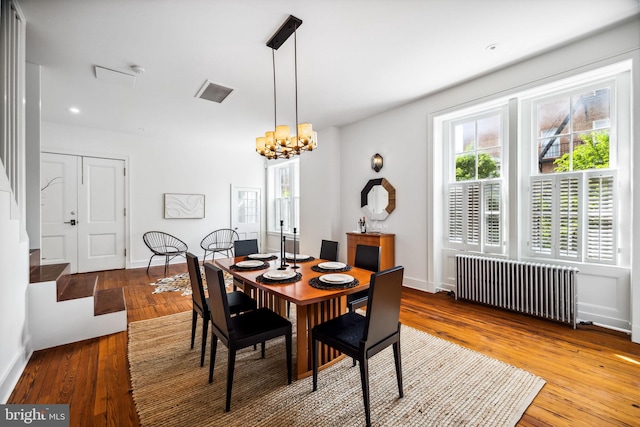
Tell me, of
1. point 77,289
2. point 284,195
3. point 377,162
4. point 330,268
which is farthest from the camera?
point 284,195

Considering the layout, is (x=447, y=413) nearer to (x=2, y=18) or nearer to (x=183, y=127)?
(x=2, y=18)

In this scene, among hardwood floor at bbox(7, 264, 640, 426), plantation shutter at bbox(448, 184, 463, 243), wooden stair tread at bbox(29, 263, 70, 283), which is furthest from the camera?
plantation shutter at bbox(448, 184, 463, 243)

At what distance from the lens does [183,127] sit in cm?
509

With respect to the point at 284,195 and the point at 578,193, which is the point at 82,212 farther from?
the point at 578,193

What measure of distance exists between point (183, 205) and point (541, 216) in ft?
20.6

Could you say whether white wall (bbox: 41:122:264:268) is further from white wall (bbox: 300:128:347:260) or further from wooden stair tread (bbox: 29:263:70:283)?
wooden stair tread (bbox: 29:263:70:283)

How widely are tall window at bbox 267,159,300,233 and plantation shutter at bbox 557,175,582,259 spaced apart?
4788 mm

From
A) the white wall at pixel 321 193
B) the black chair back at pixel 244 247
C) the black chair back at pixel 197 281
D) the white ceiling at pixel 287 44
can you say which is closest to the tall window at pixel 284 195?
the white wall at pixel 321 193

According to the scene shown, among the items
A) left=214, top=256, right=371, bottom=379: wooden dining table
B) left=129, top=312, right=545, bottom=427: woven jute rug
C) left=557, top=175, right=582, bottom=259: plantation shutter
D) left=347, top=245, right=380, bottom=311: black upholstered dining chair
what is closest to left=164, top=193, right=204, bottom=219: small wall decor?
left=129, top=312, right=545, bottom=427: woven jute rug

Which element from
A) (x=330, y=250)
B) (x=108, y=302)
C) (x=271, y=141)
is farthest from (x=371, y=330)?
(x=108, y=302)

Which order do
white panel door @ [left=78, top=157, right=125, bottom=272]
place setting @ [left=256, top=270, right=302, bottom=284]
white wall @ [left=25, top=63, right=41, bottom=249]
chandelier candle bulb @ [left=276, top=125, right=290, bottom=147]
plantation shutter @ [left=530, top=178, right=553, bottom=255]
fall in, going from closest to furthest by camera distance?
1. place setting @ [left=256, top=270, right=302, bottom=284]
2. chandelier candle bulb @ [left=276, top=125, right=290, bottom=147]
3. white wall @ [left=25, top=63, right=41, bottom=249]
4. plantation shutter @ [left=530, top=178, right=553, bottom=255]
5. white panel door @ [left=78, top=157, right=125, bottom=272]

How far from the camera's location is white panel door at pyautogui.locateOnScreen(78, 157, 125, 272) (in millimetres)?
5016

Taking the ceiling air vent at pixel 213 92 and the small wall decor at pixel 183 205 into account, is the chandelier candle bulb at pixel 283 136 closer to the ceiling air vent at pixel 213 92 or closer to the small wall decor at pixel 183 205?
the ceiling air vent at pixel 213 92

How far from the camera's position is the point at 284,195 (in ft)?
22.9
